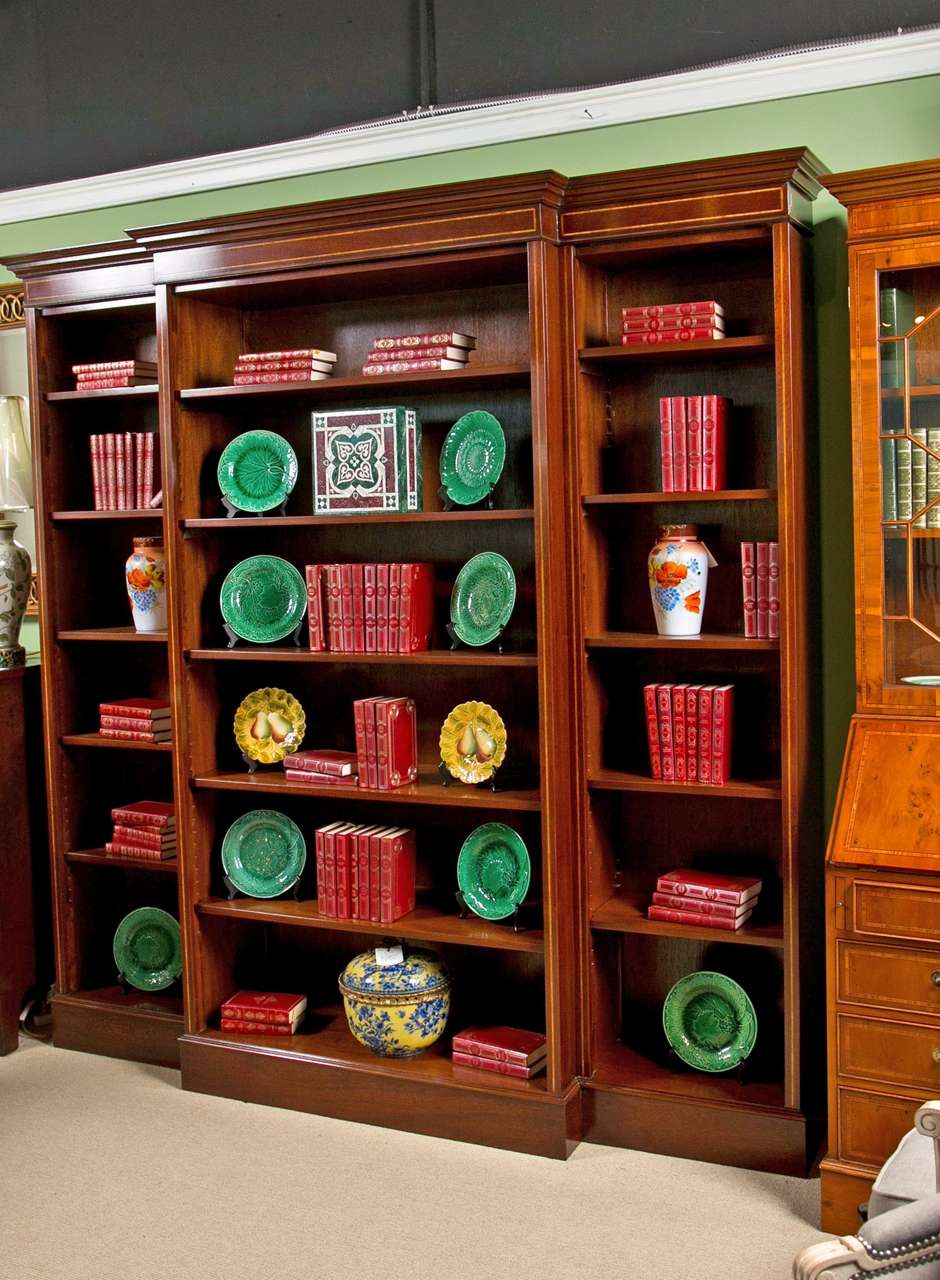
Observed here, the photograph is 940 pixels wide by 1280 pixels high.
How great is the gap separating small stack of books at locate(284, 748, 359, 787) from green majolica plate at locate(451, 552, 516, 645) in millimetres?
501

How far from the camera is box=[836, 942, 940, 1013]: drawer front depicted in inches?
114

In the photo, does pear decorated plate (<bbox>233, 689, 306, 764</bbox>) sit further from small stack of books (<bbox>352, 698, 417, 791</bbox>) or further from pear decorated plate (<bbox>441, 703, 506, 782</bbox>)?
pear decorated plate (<bbox>441, 703, 506, 782</bbox>)

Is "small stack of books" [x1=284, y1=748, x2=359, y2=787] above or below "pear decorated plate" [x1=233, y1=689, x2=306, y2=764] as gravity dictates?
below

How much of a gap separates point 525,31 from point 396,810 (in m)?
2.28

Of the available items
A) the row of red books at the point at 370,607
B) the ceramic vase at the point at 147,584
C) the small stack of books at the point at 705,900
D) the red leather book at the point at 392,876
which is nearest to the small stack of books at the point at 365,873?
the red leather book at the point at 392,876

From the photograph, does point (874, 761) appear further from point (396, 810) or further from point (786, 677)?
point (396, 810)

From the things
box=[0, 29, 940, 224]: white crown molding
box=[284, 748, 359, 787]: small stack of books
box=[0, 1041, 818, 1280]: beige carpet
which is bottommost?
box=[0, 1041, 818, 1280]: beige carpet

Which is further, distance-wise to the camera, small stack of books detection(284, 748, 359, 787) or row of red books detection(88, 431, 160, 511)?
row of red books detection(88, 431, 160, 511)

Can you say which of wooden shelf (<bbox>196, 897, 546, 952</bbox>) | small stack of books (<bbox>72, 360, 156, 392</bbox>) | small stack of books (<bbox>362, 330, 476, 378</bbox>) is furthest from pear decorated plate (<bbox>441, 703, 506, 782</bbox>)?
small stack of books (<bbox>72, 360, 156, 392</bbox>)

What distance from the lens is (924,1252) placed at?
1.75m

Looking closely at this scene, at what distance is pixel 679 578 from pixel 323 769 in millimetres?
1157

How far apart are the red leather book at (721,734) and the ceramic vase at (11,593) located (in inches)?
89.9

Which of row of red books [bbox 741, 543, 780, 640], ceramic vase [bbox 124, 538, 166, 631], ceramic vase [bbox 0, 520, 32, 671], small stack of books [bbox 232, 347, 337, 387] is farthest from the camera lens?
Result: ceramic vase [bbox 0, 520, 32, 671]

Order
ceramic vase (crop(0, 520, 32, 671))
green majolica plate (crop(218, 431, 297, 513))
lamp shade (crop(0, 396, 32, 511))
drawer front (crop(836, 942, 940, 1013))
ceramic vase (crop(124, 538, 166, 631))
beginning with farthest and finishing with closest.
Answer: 1. lamp shade (crop(0, 396, 32, 511))
2. ceramic vase (crop(0, 520, 32, 671))
3. ceramic vase (crop(124, 538, 166, 631))
4. green majolica plate (crop(218, 431, 297, 513))
5. drawer front (crop(836, 942, 940, 1013))
